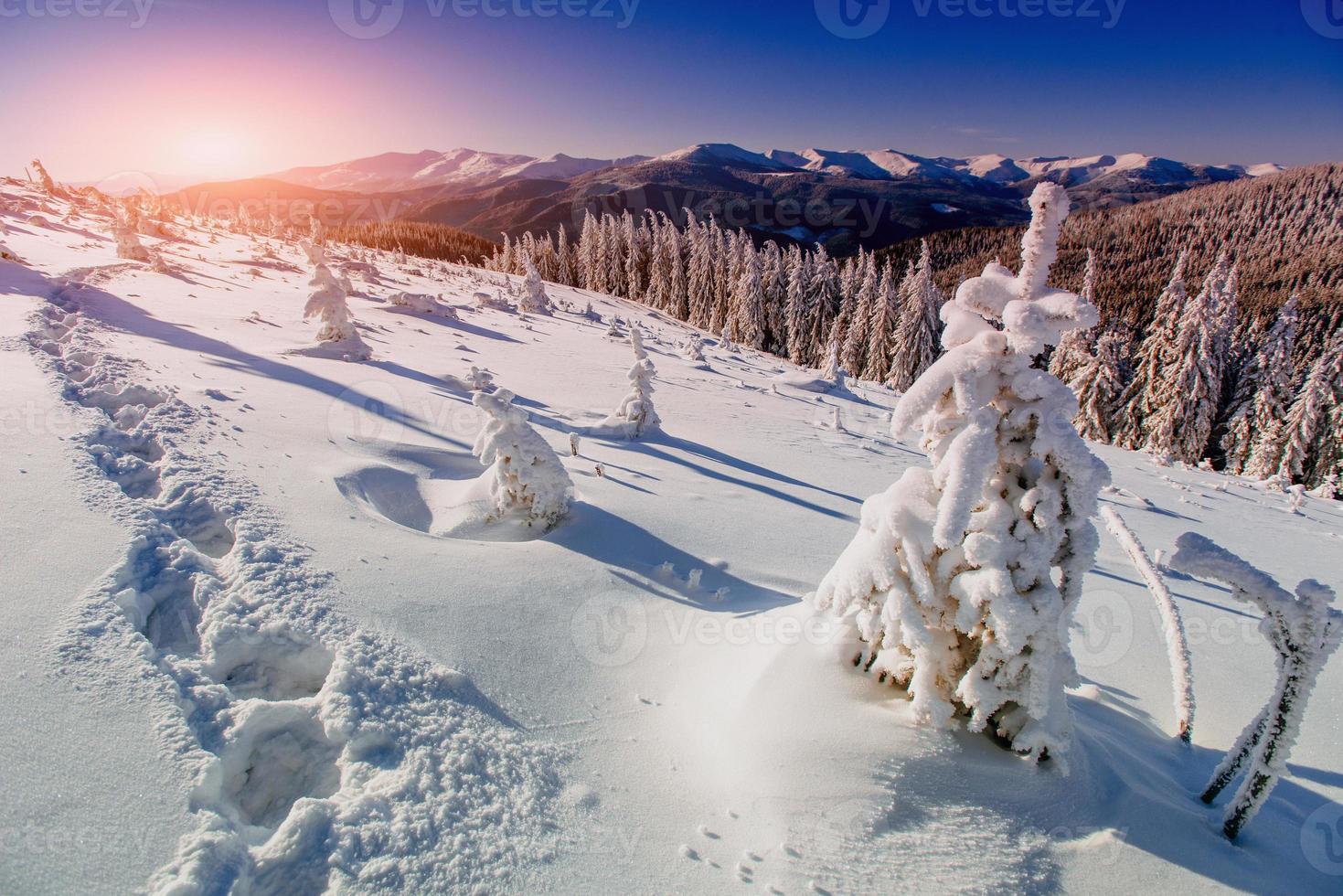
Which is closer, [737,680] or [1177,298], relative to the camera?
[737,680]

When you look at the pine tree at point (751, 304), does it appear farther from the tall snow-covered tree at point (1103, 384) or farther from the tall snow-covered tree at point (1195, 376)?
the tall snow-covered tree at point (1195, 376)

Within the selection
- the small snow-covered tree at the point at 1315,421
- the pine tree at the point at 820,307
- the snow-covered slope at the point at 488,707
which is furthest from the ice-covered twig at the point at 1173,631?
the pine tree at the point at 820,307

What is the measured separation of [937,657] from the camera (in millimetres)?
3926

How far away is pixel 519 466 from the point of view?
23.8 ft

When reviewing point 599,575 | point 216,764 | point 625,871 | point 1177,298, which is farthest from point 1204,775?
point 1177,298

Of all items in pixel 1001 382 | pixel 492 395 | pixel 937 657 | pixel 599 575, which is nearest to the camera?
pixel 1001 382

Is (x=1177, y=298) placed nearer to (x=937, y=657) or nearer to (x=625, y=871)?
(x=937, y=657)

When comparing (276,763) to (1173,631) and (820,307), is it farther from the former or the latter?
(820,307)

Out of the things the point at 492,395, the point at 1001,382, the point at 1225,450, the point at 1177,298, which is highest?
the point at 1177,298

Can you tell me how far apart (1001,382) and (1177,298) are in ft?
143

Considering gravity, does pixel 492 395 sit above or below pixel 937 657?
above

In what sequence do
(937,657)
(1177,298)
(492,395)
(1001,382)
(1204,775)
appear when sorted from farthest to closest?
(1177,298)
(492,395)
(1204,775)
(937,657)
(1001,382)

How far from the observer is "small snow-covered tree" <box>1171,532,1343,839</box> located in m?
3.29

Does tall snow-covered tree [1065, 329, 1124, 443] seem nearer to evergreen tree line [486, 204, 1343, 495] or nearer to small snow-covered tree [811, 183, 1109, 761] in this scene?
evergreen tree line [486, 204, 1343, 495]
